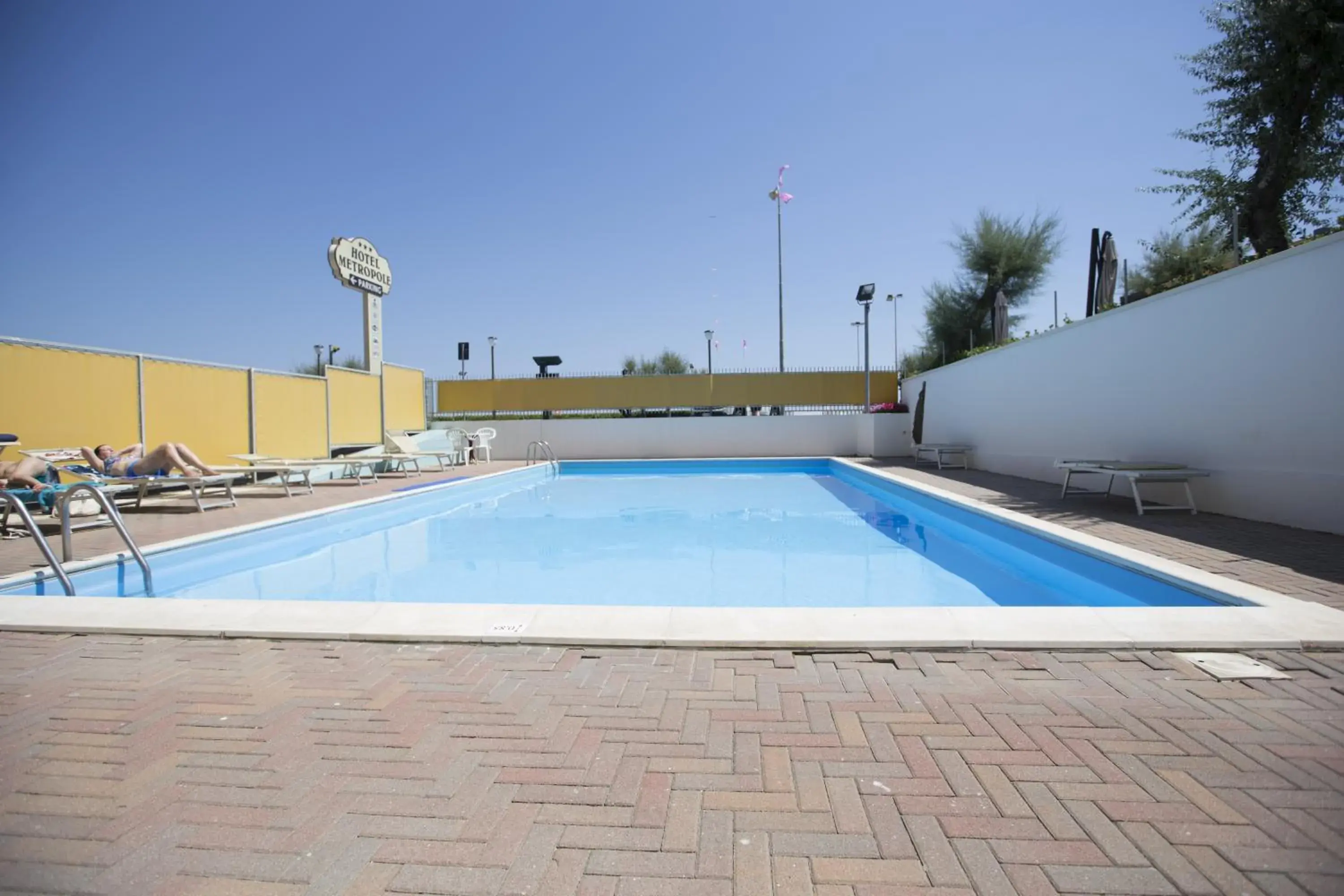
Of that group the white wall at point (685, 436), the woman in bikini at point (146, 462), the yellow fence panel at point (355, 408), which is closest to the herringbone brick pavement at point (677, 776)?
the woman in bikini at point (146, 462)

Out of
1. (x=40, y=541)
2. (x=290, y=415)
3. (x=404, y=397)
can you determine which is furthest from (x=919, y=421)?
(x=40, y=541)

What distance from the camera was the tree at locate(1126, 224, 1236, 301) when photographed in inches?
593

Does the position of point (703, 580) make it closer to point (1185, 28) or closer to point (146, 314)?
point (146, 314)

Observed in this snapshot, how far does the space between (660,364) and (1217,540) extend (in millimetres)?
29624

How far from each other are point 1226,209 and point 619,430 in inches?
581

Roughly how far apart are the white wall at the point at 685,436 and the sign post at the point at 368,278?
11.9 ft

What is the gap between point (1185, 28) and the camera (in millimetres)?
10766

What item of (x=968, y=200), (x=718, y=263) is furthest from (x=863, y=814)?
(x=968, y=200)

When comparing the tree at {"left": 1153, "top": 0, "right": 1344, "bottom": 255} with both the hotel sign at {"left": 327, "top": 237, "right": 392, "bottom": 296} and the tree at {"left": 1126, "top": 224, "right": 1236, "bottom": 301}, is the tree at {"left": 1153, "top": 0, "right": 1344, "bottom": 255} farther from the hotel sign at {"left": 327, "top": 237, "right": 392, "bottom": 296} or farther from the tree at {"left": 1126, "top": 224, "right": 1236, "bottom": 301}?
the hotel sign at {"left": 327, "top": 237, "right": 392, "bottom": 296}

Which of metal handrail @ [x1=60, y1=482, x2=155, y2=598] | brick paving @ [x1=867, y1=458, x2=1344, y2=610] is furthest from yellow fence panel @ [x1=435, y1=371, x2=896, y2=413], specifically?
metal handrail @ [x1=60, y1=482, x2=155, y2=598]

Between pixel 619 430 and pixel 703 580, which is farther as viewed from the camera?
pixel 619 430

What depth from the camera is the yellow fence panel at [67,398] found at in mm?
6125

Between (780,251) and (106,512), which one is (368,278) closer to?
(106,512)

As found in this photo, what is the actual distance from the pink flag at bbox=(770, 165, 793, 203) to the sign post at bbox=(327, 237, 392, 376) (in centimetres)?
1424
